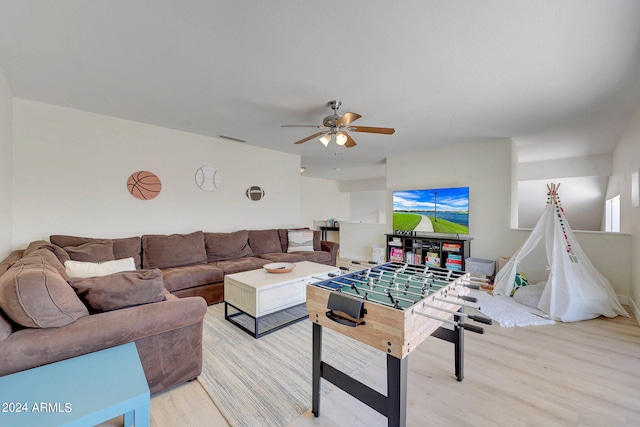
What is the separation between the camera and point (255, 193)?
5012mm

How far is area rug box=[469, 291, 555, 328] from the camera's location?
2.89 meters

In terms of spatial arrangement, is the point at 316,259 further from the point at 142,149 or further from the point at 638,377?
the point at 638,377

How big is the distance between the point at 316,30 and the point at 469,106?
2149 mm

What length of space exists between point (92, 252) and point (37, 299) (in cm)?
195

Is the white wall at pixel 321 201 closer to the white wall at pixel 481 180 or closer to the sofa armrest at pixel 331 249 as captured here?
the sofa armrest at pixel 331 249

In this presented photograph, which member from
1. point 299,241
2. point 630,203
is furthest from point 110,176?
point 630,203

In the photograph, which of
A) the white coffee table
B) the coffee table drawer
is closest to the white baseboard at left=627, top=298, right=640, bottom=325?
the white coffee table

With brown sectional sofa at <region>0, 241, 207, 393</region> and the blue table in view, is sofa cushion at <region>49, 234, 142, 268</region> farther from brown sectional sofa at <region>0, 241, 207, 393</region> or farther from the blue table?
the blue table

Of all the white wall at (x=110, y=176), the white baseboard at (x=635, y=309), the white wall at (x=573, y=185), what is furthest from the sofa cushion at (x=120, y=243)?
the white wall at (x=573, y=185)

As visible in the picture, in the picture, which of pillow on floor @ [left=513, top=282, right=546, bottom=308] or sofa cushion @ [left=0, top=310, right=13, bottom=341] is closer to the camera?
sofa cushion @ [left=0, top=310, right=13, bottom=341]

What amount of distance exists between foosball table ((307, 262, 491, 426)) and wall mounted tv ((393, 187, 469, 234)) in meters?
3.19

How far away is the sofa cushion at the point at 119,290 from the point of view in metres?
1.57

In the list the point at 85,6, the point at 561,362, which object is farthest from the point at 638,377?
the point at 85,6

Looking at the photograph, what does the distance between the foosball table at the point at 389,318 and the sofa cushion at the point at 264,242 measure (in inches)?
116
